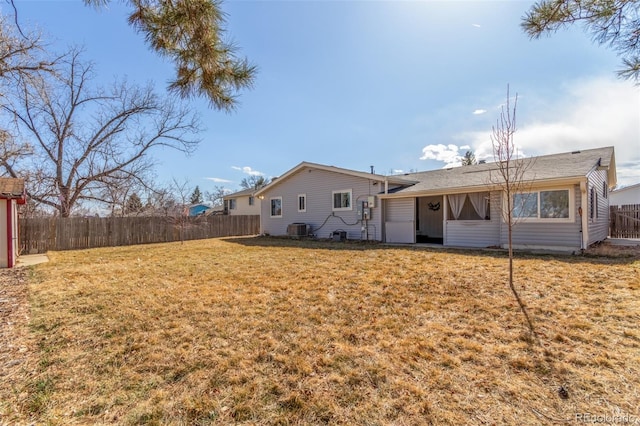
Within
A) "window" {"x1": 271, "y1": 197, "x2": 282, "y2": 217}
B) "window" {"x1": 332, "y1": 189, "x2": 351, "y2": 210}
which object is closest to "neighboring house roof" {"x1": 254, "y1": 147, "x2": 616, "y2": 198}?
"window" {"x1": 332, "y1": 189, "x2": 351, "y2": 210}

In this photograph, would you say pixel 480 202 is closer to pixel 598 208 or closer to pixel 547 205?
pixel 547 205

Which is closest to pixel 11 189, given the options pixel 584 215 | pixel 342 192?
pixel 342 192

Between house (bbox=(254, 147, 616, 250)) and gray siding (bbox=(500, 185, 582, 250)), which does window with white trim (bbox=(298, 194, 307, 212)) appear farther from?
gray siding (bbox=(500, 185, 582, 250))

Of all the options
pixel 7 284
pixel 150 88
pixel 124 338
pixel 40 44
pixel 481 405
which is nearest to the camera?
pixel 481 405

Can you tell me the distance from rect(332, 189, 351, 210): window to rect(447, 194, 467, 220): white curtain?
4.12 m

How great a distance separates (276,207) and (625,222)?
16.7m

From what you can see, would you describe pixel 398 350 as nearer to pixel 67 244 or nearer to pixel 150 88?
pixel 67 244

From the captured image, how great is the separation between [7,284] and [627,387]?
30.8 ft

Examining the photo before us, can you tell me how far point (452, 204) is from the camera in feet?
35.8

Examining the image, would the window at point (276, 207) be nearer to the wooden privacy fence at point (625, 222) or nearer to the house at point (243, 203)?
the house at point (243, 203)

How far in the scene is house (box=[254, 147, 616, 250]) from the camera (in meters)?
8.70

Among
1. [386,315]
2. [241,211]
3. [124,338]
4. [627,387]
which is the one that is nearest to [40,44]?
[124,338]

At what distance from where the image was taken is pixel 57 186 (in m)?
15.9

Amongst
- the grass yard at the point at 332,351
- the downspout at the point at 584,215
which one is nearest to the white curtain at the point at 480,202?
the downspout at the point at 584,215
